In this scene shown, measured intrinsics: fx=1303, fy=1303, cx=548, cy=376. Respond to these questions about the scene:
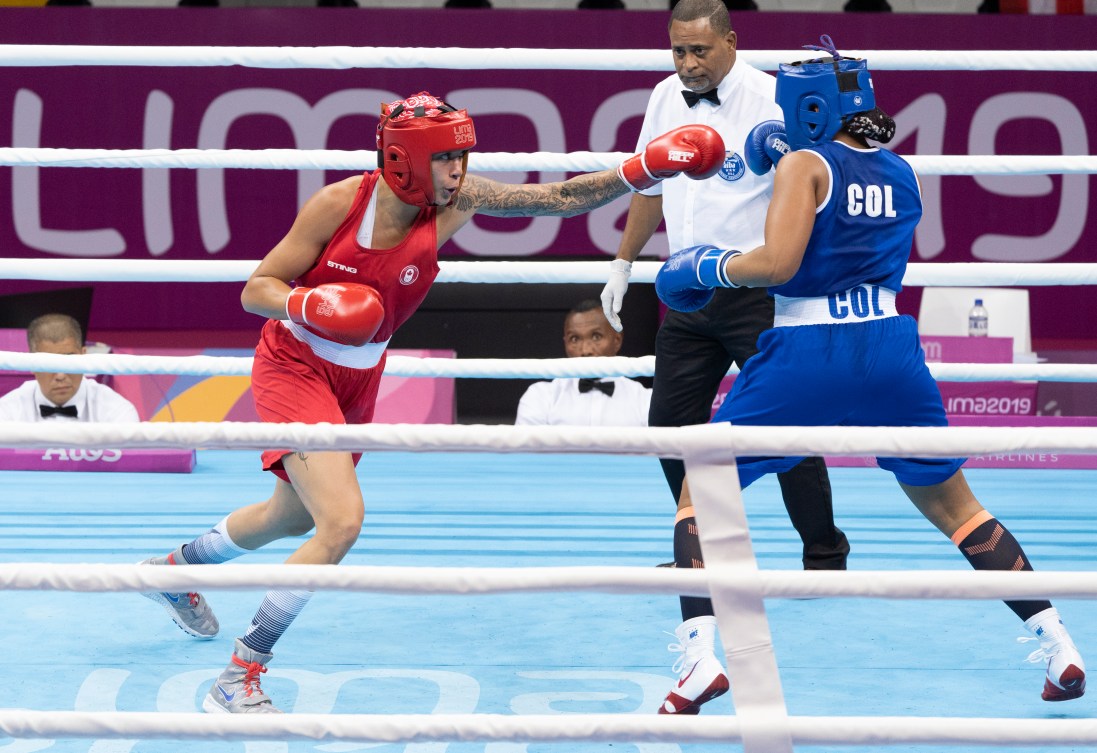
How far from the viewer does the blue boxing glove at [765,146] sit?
110 inches

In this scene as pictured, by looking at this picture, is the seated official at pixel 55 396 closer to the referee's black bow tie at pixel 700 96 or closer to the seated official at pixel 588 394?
the seated official at pixel 588 394

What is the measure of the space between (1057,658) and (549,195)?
4.71 feet

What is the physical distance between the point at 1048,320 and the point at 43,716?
21.0 ft

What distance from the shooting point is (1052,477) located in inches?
177

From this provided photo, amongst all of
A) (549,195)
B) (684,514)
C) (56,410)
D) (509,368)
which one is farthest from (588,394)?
(684,514)

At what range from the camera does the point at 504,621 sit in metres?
2.96

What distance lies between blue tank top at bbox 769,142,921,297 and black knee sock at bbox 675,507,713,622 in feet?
1.62

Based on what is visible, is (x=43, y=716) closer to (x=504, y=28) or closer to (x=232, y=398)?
(x=232, y=398)

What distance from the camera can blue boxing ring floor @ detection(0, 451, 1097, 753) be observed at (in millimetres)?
2490

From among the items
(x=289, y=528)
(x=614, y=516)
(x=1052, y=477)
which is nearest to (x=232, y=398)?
(x=614, y=516)

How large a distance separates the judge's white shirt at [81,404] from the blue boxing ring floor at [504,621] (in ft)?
0.99

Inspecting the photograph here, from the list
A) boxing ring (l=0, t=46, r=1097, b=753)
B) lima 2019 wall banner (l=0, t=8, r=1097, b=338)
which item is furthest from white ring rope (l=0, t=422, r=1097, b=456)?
lima 2019 wall banner (l=0, t=8, r=1097, b=338)

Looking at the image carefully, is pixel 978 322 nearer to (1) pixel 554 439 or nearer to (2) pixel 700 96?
(2) pixel 700 96

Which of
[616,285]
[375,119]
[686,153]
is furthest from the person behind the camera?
[375,119]
